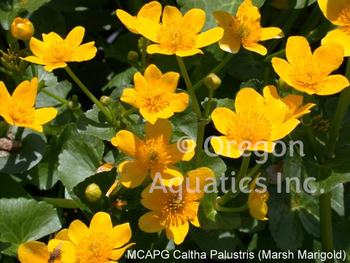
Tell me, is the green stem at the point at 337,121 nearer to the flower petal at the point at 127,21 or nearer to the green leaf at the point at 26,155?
the flower petal at the point at 127,21

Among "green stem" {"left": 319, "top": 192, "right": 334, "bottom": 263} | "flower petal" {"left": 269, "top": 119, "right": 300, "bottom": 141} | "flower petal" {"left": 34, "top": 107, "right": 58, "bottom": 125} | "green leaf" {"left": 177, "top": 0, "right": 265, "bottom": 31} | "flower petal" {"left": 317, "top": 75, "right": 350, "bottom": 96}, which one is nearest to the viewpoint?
"flower petal" {"left": 269, "top": 119, "right": 300, "bottom": 141}

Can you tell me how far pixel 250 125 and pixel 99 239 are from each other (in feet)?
1.35

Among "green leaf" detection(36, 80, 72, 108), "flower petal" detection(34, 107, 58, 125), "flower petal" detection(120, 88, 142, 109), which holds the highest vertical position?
"flower petal" detection(120, 88, 142, 109)

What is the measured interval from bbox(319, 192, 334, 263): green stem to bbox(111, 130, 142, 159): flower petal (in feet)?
1.82

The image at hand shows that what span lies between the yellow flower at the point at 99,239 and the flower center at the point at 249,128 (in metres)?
0.31

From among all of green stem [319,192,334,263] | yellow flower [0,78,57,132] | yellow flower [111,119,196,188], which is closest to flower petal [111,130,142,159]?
yellow flower [111,119,196,188]

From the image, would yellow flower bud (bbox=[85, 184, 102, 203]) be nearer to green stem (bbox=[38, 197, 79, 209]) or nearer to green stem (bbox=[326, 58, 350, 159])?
green stem (bbox=[38, 197, 79, 209])

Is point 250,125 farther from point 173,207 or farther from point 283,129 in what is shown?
point 173,207

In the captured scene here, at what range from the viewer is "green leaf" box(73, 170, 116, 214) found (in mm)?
1222

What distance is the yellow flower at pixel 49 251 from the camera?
1.11 meters

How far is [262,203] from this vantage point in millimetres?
1088

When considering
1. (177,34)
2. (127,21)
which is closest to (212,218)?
(177,34)

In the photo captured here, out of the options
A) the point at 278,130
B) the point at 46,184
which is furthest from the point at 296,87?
the point at 46,184

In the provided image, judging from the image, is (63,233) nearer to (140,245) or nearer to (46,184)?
(140,245)
